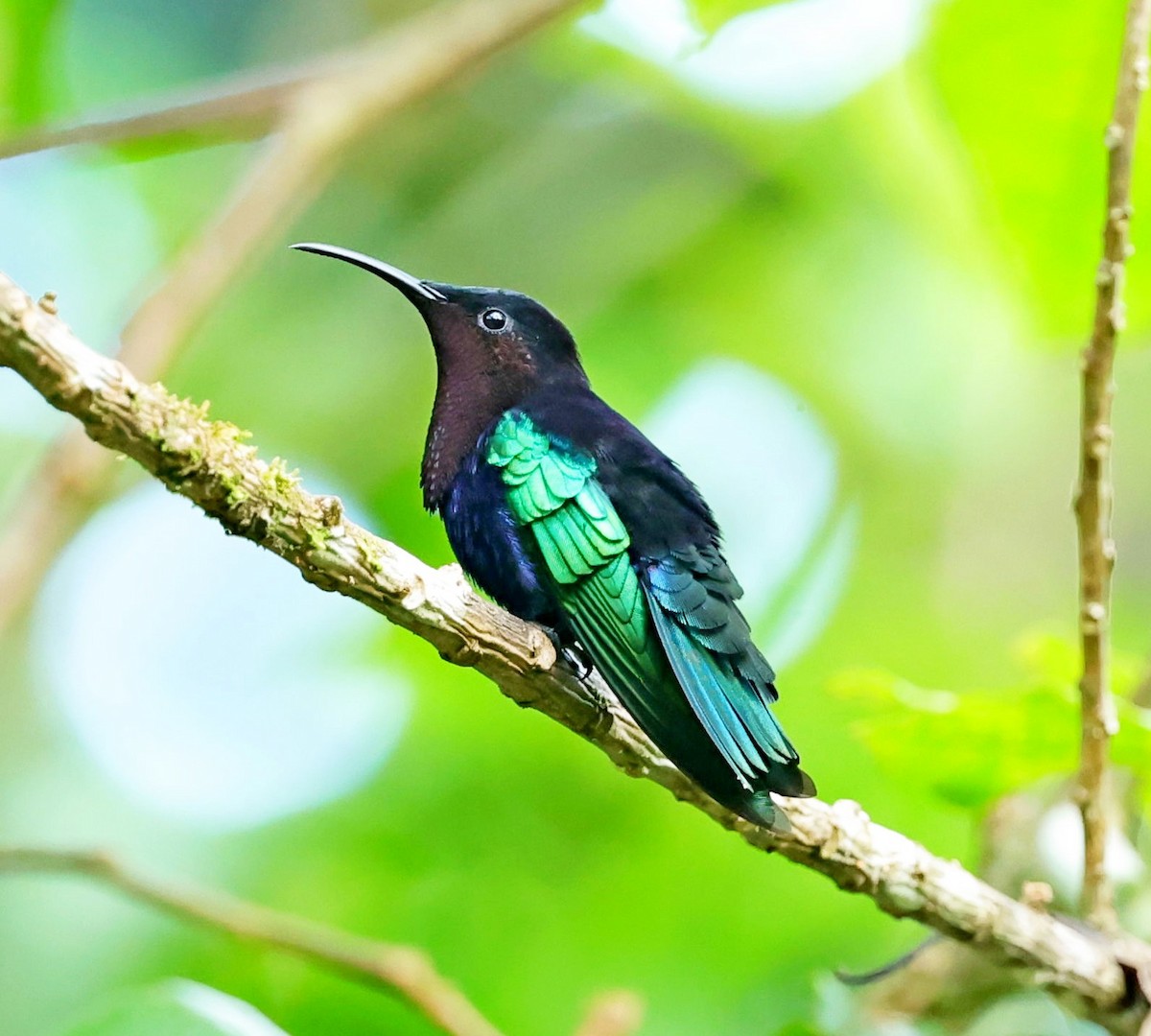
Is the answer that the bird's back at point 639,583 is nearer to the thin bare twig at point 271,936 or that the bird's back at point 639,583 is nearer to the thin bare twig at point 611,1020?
the thin bare twig at point 611,1020

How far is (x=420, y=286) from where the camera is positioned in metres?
2.90

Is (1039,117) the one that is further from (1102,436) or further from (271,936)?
(271,936)

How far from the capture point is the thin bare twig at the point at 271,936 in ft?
8.86

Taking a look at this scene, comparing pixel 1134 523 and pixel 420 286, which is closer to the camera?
pixel 420 286

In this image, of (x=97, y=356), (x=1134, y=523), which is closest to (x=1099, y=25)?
(x=97, y=356)

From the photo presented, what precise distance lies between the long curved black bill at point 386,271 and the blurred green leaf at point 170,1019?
52.4 inches

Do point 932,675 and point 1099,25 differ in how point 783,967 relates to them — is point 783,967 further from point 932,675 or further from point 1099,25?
point 1099,25

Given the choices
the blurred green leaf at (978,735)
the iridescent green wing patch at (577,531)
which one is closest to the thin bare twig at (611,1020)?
the iridescent green wing patch at (577,531)

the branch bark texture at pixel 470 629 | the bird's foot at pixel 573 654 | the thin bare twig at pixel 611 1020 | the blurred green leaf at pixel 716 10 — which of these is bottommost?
the thin bare twig at pixel 611 1020

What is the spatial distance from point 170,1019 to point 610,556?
3.64ft

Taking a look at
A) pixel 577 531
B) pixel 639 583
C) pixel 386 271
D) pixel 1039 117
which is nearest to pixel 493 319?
pixel 386 271

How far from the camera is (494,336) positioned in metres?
2.88

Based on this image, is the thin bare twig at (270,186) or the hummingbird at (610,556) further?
the thin bare twig at (270,186)

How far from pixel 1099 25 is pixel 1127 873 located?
1873 millimetres
